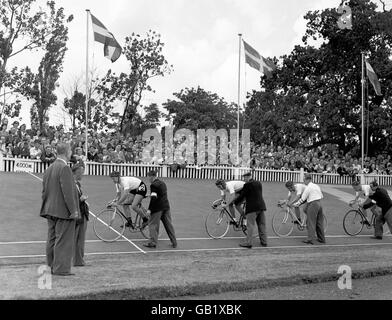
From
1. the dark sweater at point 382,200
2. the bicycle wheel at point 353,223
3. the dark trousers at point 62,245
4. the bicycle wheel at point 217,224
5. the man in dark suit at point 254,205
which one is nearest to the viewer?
the dark trousers at point 62,245

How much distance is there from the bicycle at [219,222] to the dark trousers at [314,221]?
186 cm

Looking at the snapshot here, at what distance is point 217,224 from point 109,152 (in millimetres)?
11104

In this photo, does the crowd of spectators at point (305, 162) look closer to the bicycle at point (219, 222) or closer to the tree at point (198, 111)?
the bicycle at point (219, 222)

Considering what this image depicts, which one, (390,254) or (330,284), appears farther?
(390,254)

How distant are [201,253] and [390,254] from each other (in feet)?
14.6

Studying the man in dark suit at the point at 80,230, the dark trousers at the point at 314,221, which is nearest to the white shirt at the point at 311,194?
the dark trousers at the point at 314,221

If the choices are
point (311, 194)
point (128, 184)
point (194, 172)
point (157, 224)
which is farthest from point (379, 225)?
point (194, 172)

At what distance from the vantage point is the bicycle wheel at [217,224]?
49.6ft

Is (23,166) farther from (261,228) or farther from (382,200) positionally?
(382,200)

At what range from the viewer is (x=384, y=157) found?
40344 millimetres

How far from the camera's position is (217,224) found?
1523 centimetres

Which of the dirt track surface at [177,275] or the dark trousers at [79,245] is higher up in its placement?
the dark trousers at [79,245]
